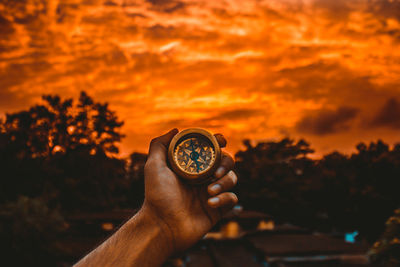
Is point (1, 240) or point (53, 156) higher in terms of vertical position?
point (53, 156)

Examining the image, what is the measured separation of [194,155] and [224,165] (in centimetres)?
28

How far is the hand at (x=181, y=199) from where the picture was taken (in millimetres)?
2830

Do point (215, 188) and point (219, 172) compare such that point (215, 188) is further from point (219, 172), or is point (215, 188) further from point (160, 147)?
point (160, 147)

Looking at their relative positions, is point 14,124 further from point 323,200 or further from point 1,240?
point 323,200

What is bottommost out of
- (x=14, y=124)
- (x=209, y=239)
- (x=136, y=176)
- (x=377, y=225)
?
(x=209, y=239)

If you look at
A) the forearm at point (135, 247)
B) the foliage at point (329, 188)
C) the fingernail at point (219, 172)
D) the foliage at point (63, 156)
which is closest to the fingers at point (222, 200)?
the fingernail at point (219, 172)

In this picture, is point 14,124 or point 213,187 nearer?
point 213,187

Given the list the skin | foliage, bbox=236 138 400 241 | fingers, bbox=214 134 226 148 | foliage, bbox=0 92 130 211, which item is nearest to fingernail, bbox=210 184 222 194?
the skin

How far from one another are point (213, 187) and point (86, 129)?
117 ft

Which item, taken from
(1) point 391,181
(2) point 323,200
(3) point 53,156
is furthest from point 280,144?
(3) point 53,156

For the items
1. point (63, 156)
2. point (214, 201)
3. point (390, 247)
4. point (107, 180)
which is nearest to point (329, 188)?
point (107, 180)

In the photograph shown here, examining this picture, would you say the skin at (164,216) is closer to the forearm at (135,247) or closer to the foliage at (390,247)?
the forearm at (135,247)

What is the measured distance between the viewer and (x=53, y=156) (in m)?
33.4

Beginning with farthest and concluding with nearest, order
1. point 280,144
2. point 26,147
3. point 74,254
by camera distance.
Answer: point 280,144 → point 26,147 → point 74,254
